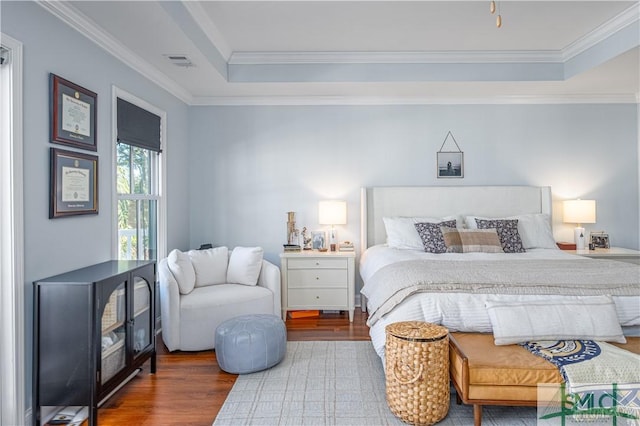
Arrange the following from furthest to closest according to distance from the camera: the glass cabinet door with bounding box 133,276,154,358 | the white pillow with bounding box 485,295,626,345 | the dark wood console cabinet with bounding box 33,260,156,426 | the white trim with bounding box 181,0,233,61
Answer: the white trim with bounding box 181,0,233,61 → the glass cabinet door with bounding box 133,276,154,358 → the white pillow with bounding box 485,295,626,345 → the dark wood console cabinet with bounding box 33,260,156,426

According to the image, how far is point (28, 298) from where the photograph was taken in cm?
215

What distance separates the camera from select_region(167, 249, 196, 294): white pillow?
335 cm

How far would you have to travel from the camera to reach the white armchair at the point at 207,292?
327 cm

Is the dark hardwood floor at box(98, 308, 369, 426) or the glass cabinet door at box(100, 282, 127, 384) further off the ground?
the glass cabinet door at box(100, 282, 127, 384)

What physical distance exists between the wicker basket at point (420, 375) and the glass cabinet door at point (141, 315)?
5.50ft

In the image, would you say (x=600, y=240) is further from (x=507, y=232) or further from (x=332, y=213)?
(x=332, y=213)

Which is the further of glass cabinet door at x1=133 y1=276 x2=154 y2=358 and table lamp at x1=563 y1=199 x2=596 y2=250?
Result: table lamp at x1=563 y1=199 x2=596 y2=250

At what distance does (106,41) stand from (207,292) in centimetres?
206

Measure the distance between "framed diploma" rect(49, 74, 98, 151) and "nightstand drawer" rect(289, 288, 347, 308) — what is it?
90.7 inches

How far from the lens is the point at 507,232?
156 inches

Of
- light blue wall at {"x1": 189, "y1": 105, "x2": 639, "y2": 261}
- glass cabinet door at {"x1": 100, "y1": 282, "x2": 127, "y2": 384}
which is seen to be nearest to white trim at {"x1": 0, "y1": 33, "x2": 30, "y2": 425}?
glass cabinet door at {"x1": 100, "y1": 282, "x2": 127, "y2": 384}

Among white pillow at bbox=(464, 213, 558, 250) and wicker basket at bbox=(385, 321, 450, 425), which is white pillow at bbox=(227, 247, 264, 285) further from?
white pillow at bbox=(464, 213, 558, 250)

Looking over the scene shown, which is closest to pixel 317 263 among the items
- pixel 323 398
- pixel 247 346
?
pixel 247 346

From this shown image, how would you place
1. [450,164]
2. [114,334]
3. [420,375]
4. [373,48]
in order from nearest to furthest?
[420,375] < [114,334] < [373,48] < [450,164]
